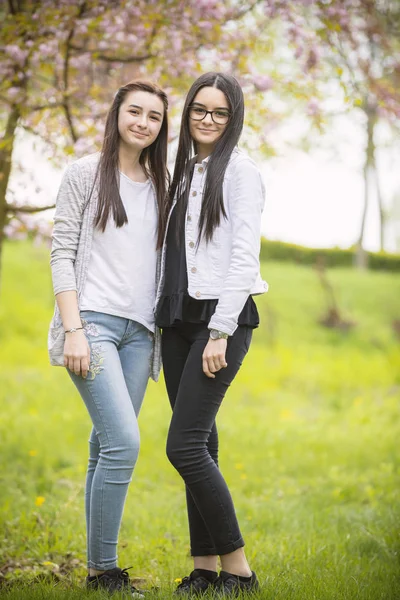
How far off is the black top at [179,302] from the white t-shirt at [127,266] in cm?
8

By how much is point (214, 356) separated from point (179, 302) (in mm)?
273

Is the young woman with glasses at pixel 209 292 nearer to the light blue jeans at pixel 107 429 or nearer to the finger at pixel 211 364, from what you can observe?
the finger at pixel 211 364

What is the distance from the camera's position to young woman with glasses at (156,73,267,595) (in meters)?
2.54

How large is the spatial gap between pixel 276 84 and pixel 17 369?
5488mm

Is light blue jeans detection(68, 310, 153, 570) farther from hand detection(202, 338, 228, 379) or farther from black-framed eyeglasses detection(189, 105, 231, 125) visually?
black-framed eyeglasses detection(189, 105, 231, 125)

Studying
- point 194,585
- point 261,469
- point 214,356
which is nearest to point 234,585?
point 194,585

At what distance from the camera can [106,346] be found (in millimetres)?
2656

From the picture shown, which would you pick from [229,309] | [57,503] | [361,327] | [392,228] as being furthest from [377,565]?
[392,228]

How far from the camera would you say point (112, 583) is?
2.66 m

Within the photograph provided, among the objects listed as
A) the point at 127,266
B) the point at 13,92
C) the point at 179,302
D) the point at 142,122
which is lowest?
the point at 179,302

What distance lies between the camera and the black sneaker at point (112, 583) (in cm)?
263

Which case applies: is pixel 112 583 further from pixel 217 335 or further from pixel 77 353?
pixel 217 335

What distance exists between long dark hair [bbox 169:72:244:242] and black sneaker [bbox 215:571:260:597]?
135 centimetres

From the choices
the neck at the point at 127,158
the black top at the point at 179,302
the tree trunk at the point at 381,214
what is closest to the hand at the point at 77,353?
the black top at the point at 179,302
